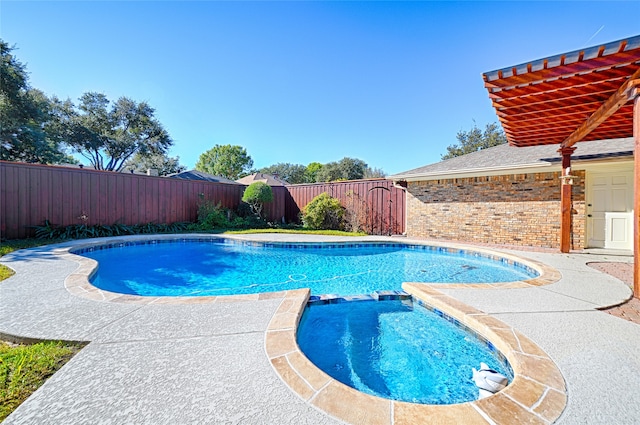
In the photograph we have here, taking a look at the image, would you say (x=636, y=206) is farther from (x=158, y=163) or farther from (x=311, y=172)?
(x=311, y=172)

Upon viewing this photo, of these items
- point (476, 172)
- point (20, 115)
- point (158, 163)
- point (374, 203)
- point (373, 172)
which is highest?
point (20, 115)

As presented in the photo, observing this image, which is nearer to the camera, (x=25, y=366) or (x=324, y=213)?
(x=25, y=366)

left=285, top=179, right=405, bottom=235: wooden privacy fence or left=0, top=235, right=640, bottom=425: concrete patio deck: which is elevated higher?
left=285, top=179, right=405, bottom=235: wooden privacy fence

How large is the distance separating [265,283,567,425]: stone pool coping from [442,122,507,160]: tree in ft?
91.9

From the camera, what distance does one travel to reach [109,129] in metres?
21.7

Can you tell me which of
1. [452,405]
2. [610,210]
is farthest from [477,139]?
[452,405]

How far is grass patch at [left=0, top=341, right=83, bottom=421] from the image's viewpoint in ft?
5.42

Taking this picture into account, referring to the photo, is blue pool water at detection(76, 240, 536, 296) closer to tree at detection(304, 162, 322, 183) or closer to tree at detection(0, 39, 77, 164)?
tree at detection(0, 39, 77, 164)

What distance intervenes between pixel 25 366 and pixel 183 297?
62.0 inches

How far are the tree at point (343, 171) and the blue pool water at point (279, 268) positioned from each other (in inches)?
939

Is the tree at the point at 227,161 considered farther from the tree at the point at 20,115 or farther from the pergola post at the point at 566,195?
the pergola post at the point at 566,195

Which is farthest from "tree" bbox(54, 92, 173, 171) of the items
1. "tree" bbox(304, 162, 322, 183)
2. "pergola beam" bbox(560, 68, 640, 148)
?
"pergola beam" bbox(560, 68, 640, 148)

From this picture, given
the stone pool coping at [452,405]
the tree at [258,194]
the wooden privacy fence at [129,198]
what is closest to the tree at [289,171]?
the wooden privacy fence at [129,198]

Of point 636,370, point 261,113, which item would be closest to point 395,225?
point 636,370
